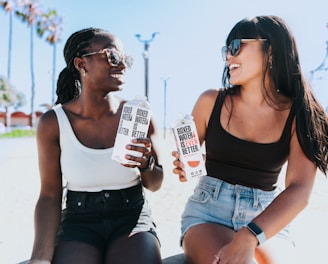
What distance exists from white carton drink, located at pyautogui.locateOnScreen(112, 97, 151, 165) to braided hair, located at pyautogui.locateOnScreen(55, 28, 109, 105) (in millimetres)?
779

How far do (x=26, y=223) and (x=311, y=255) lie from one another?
3559 millimetres

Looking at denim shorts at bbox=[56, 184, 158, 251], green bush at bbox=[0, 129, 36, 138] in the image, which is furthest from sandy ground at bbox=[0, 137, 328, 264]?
green bush at bbox=[0, 129, 36, 138]

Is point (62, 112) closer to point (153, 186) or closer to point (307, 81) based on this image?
point (153, 186)

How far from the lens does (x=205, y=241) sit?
2.24 m

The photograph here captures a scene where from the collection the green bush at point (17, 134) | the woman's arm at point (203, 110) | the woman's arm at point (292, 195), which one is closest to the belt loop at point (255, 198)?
A: the woman's arm at point (292, 195)

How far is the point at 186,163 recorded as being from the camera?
2123 mm

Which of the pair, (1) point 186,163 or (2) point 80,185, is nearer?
(1) point 186,163

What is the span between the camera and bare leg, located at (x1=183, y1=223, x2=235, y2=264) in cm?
218

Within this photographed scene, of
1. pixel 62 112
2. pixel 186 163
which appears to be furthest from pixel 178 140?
pixel 62 112

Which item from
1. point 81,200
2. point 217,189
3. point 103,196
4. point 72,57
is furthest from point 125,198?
point 72,57

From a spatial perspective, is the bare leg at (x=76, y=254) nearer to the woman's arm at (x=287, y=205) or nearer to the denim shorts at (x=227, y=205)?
the denim shorts at (x=227, y=205)

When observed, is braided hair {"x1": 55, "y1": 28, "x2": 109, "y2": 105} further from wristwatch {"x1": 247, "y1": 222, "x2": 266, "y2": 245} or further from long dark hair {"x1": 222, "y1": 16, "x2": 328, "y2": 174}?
wristwatch {"x1": 247, "y1": 222, "x2": 266, "y2": 245}

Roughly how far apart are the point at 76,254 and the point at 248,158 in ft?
3.50

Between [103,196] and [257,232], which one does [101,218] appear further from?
[257,232]
